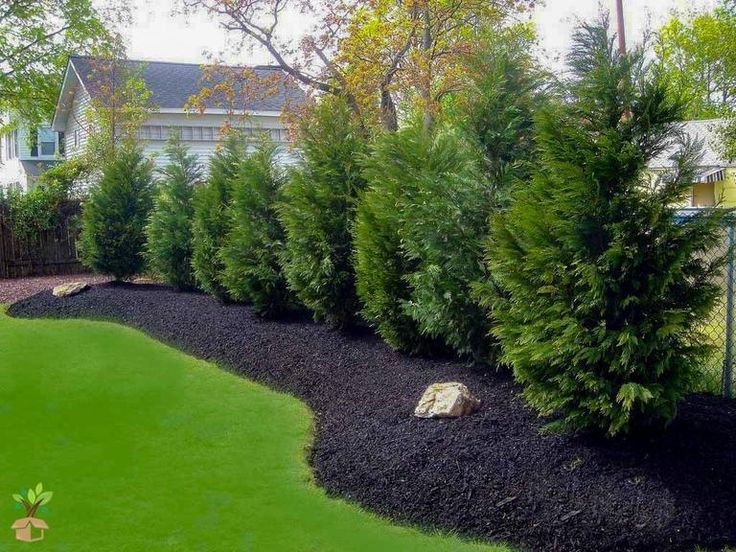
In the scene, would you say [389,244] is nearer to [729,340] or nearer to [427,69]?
[729,340]

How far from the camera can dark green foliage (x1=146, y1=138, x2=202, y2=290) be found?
1172 centimetres

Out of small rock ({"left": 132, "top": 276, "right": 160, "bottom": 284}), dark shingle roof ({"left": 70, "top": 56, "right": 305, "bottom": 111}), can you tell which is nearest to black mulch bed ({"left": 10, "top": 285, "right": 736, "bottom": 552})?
small rock ({"left": 132, "top": 276, "right": 160, "bottom": 284})

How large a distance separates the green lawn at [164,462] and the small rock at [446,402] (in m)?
1.00

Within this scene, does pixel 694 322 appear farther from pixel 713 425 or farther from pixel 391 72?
pixel 391 72

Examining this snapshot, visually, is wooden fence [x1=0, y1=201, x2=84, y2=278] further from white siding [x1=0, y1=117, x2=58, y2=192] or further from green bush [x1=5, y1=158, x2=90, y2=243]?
white siding [x1=0, y1=117, x2=58, y2=192]

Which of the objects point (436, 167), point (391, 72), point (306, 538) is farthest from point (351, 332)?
point (391, 72)

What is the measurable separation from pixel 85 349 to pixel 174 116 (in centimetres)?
1900

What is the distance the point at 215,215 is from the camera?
1048 cm

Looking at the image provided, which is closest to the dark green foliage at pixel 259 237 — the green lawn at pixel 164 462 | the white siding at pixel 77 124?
the green lawn at pixel 164 462

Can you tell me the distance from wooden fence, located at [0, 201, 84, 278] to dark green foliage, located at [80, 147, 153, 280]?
13.3ft

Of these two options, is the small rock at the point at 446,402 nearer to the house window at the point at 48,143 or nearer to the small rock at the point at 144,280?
the small rock at the point at 144,280

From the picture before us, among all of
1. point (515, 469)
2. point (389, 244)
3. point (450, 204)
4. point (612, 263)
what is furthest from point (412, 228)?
point (515, 469)

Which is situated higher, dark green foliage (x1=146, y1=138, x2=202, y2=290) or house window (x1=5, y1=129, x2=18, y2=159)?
Answer: house window (x1=5, y1=129, x2=18, y2=159)

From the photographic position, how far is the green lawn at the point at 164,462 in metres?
4.27
